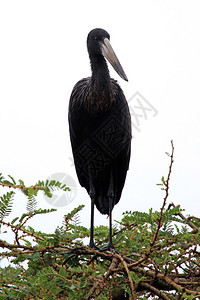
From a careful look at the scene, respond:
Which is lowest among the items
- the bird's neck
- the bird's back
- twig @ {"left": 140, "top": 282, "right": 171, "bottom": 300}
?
twig @ {"left": 140, "top": 282, "right": 171, "bottom": 300}

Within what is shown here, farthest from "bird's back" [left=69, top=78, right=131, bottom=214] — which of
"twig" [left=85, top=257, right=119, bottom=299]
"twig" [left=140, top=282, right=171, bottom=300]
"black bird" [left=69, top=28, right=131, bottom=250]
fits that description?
"twig" [left=140, top=282, right=171, bottom=300]

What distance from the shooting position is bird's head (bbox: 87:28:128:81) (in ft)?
17.5

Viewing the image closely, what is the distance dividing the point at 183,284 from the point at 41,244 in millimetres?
1050

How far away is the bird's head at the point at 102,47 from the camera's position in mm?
5344

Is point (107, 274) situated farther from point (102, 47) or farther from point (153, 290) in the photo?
point (102, 47)

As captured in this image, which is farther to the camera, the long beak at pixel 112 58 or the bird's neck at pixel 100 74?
the bird's neck at pixel 100 74

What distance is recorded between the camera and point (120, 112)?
18.1 feet

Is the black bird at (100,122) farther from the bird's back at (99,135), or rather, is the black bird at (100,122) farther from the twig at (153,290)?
the twig at (153,290)

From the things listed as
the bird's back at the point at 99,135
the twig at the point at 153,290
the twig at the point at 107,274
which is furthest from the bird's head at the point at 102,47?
the twig at the point at 153,290

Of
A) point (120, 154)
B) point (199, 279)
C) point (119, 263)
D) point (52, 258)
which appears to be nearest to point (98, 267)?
point (119, 263)

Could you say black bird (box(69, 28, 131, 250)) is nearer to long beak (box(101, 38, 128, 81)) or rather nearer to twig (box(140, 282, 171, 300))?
long beak (box(101, 38, 128, 81))

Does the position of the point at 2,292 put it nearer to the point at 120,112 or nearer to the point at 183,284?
the point at 183,284

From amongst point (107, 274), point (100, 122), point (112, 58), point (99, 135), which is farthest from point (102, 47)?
point (107, 274)

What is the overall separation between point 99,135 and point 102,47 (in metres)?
1.02
